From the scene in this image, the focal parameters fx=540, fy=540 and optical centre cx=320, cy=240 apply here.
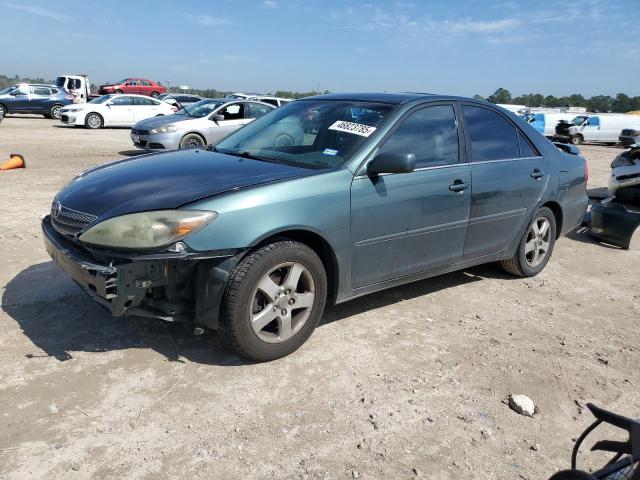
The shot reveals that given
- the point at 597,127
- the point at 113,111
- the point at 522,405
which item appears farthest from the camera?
the point at 597,127

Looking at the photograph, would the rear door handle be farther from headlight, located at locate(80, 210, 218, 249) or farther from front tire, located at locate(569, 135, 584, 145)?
front tire, located at locate(569, 135, 584, 145)

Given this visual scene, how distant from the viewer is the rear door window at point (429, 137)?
390cm

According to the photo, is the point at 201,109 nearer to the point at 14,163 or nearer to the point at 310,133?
the point at 14,163

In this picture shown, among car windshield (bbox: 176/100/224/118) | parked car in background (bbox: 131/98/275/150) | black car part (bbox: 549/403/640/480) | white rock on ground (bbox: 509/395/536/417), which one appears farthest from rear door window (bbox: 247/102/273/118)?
black car part (bbox: 549/403/640/480)

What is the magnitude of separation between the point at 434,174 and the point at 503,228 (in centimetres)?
107

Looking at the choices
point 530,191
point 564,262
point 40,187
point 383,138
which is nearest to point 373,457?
point 383,138

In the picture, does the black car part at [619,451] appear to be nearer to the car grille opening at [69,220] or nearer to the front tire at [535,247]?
the car grille opening at [69,220]

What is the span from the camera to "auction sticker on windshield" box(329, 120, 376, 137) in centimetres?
379

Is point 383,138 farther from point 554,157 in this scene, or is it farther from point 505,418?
point 554,157

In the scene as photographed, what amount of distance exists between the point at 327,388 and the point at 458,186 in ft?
6.34

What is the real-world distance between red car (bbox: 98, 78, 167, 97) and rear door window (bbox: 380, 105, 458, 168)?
3610 centimetres

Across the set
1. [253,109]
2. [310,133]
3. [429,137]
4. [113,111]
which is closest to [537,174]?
[429,137]

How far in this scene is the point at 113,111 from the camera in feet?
71.8

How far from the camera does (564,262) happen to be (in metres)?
6.05
